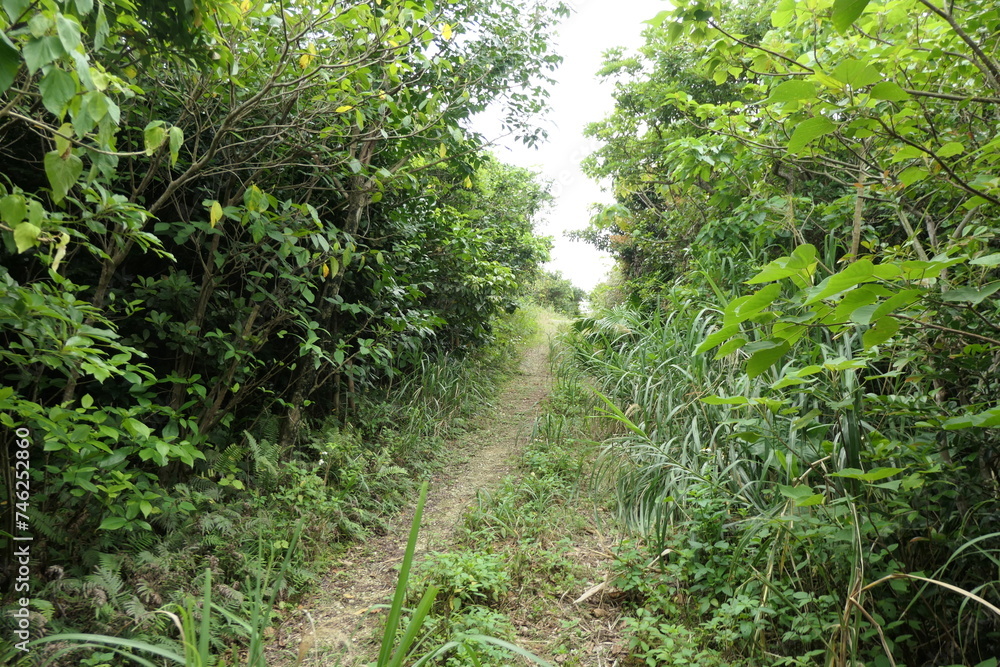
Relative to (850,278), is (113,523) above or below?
below

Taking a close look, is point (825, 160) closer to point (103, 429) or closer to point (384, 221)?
point (103, 429)

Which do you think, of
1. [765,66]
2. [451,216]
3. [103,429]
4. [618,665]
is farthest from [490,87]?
[618,665]

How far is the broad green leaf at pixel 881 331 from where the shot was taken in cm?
133

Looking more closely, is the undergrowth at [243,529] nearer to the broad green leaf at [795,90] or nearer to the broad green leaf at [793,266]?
the broad green leaf at [793,266]

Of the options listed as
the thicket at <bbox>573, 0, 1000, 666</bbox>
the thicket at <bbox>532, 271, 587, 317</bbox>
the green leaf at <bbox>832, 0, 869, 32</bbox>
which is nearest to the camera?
the green leaf at <bbox>832, 0, 869, 32</bbox>

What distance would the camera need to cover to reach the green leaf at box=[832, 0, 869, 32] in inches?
48.1

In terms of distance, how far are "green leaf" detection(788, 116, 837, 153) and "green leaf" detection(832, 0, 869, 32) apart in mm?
215

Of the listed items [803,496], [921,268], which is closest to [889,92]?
[921,268]

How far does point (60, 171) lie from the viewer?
1393mm

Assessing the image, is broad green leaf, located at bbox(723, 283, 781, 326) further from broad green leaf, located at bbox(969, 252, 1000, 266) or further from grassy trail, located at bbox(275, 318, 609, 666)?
grassy trail, located at bbox(275, 318, 609, 666)

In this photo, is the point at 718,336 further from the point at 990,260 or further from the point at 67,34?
the point at 67,34

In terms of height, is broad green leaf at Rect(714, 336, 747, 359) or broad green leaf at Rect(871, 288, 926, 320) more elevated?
broad green leaf at Rect(871, 288, 926, 320)

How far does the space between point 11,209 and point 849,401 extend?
2.78m

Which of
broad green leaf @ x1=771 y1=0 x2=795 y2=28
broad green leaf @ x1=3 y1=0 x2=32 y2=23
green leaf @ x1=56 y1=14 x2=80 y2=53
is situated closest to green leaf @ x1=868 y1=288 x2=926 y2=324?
broad green leaf @ x1=771 y1=0 x2=795 y2=28
